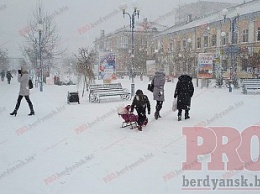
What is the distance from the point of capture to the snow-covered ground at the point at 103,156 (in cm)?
489

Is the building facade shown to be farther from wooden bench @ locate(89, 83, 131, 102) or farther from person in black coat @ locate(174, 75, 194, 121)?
person in black coat @ locate(174, 75, 194, 121)

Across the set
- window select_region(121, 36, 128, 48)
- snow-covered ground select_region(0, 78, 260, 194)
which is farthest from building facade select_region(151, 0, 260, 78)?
snow-covered ground select_region(0, 78, 260, 194)

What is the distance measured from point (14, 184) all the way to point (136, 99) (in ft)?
15.1

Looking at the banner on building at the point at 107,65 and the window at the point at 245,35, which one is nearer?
the banner on building at the point at 107,65

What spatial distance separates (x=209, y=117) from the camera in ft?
33.8

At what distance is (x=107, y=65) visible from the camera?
19.8 m

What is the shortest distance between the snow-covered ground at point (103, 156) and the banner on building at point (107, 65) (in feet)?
30.7

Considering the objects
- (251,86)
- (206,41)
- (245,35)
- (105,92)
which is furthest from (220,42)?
(105,92)

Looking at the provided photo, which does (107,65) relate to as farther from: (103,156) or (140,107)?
(103,156)

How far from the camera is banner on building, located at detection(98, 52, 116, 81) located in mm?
19688

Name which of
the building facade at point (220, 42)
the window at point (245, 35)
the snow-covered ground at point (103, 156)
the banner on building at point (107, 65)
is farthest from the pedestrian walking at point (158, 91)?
the window at point (245, 35)

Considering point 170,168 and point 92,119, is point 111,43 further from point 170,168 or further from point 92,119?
point 170,168

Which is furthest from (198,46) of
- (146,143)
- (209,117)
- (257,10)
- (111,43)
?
(146,143)

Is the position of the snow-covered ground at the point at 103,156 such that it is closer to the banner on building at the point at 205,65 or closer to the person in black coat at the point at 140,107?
the person in black coat at the point at 140,107
